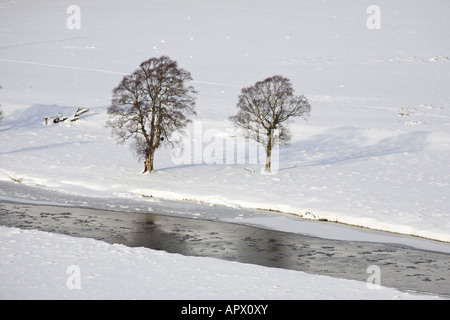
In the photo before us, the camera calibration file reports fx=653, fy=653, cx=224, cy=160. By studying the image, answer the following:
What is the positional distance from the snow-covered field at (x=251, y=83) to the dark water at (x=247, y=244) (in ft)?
9.17

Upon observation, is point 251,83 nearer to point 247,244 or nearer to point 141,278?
point 247,244

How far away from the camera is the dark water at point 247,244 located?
25.7 m

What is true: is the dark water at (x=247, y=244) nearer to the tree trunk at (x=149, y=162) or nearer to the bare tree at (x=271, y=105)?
the tree trunk at (x=149, y=162)

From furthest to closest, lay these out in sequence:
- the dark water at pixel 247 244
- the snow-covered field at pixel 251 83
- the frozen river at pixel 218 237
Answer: the snow-covered field at pixel 251 83, the frozen river at pixel 218 237, the dark water at pixel 247 244

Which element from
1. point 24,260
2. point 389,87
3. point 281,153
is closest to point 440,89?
point 389,87

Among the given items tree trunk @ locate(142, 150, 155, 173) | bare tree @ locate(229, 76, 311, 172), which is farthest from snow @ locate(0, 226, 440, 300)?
bare tree @ locate(229, 76, 311, 172)

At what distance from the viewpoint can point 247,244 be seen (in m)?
29.5

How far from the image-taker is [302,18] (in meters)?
103

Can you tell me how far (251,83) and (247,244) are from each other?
4233cm

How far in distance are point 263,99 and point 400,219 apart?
506 inches

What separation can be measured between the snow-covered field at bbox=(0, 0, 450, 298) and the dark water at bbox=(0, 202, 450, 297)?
2.79m

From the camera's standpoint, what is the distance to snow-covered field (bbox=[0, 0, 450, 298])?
3784cm

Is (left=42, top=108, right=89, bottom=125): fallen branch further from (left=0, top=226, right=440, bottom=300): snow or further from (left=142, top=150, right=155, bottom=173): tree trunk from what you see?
(left=0, top=226, right=440, bottom=300): snow

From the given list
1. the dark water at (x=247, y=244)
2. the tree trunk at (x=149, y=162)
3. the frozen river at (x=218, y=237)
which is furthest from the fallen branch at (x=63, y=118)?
the dark water at (x=247, y=244)
